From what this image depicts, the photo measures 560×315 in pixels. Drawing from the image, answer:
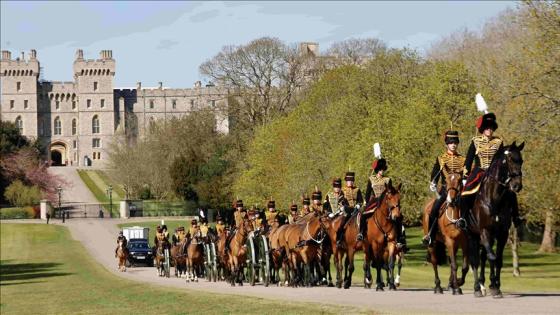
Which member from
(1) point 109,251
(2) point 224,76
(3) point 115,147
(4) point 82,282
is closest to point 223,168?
(2) point 224,76

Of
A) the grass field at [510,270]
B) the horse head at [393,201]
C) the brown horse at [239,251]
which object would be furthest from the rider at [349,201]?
the brown horse at [239,251]

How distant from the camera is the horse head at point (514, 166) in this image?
17.8m

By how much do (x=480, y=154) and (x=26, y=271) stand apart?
1723 inches

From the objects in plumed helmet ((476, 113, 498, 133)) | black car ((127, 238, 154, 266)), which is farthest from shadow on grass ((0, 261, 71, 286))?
plumed helmet ((476, 113, 498, 133))

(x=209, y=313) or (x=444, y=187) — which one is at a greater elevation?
(x=444, y=187)

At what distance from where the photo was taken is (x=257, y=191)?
244ft

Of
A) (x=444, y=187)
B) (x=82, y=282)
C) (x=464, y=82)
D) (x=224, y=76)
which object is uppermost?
(x=224, y=76)

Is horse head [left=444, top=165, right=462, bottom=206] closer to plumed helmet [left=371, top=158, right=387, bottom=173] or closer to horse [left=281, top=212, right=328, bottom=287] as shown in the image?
plumed helmet [left=371, top=158, right=387, bottom=173]

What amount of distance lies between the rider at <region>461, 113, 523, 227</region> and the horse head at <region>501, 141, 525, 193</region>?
86cm

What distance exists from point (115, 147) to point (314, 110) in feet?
221

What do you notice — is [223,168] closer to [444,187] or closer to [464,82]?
[464,82]

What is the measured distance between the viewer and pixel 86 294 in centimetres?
3644

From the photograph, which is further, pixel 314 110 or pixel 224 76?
pixel 224 76

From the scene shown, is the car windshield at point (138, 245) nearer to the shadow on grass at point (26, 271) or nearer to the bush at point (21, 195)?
the shadow on grass at point (26, 271)
